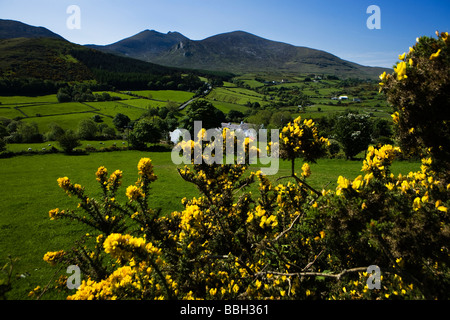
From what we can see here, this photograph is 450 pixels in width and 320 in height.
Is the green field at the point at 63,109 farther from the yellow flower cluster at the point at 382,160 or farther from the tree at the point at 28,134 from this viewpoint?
the yellow flower cluster at the point at 382,160

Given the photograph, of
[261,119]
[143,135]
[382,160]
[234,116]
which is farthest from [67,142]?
[234,116]

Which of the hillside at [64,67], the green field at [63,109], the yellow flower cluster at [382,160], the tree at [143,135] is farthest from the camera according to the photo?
the hillside at [64,67]

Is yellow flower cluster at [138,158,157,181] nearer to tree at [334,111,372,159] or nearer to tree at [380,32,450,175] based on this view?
tree at [380,32,450,175]

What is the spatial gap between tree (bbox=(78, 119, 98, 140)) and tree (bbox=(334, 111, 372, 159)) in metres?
53.5

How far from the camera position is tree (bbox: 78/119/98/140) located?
5167 centimetres

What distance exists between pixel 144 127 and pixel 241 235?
4723 cm

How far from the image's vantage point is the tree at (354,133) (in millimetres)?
29750

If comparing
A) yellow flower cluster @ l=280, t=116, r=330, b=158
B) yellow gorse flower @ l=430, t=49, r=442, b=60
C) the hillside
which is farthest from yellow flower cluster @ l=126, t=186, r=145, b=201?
the hillside

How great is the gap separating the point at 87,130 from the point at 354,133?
183ft

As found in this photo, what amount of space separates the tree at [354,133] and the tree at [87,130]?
176ft

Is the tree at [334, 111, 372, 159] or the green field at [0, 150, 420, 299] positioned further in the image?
the tree at [334, 111, 372, 159]

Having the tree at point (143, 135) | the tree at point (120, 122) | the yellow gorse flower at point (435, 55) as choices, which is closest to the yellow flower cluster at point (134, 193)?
the yellow gorse flower at point (435, 55)
